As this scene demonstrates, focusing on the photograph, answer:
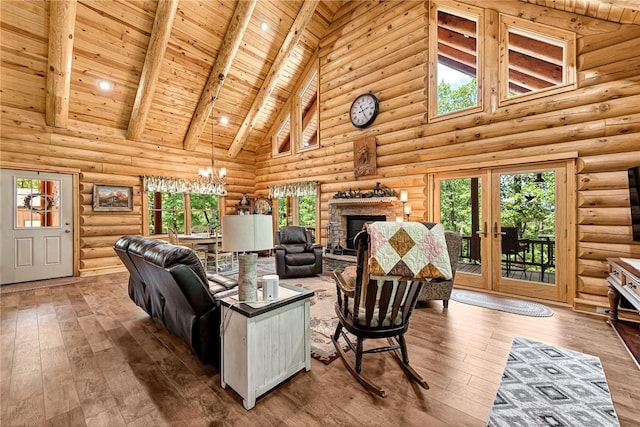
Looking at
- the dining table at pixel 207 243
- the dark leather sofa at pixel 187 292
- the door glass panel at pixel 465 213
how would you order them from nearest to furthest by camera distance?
the dark leather sofa at pixel 187 292 < the door glass panel at pixel 465 213 < the dining table at pixel 207 243

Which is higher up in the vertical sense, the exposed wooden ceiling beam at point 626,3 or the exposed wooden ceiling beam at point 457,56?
the exposed wooden ceiling beam at point 457,56

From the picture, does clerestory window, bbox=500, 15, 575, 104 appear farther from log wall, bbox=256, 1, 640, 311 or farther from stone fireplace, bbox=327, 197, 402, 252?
stone fireplace, bbox=327, 197, 402, 252

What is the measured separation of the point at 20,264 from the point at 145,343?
435cm

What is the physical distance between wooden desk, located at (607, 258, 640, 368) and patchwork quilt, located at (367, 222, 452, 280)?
1838 millimetres

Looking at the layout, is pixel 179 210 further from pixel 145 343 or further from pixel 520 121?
pixel 520 121

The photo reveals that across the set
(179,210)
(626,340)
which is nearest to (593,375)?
(626,340)

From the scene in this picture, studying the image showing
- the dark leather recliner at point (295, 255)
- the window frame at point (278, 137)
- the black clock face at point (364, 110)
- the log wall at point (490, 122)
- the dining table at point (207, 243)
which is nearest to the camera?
the log wall at point (490, 122)

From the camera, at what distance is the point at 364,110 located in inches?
227

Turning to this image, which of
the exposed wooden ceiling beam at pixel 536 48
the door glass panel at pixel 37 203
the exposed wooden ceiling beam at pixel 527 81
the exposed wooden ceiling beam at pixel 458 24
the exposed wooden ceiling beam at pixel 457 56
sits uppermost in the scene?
the exposed wooden ceiling beam at pixel 458 24

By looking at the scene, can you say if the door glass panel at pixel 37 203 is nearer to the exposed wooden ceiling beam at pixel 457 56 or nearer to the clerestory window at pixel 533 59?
the exposed wooden ceiling beam at pixel 457 56

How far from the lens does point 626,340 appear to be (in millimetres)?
2588

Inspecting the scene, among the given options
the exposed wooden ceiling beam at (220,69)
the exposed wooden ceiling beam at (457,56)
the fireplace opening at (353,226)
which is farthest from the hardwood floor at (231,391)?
the exposed wooden ceiling beam at (220,69)

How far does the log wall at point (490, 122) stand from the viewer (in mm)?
3246

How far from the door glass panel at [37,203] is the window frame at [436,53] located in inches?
290
